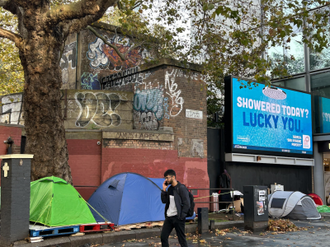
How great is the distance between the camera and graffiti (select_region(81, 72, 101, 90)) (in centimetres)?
1673

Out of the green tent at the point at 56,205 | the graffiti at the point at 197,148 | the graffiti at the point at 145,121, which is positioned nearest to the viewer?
the green tent at the point at 56,205

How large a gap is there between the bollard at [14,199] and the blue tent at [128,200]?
2301 mm

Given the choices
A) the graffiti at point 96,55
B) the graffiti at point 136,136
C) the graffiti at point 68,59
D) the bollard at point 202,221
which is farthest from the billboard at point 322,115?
the graffiti at point 68,59

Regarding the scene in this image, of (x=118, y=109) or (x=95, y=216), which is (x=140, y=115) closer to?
(x=118, y=109)

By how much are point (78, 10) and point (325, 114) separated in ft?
54.6

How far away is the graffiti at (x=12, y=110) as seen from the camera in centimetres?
1523

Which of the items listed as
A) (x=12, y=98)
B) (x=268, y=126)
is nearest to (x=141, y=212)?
(x=12, y=98)

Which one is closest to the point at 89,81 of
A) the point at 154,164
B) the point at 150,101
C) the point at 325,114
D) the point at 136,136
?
the point at 150,101

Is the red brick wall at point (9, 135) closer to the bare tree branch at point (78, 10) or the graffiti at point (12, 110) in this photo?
the graffiti at point (12, 110)

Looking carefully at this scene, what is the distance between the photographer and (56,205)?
28.0 feet

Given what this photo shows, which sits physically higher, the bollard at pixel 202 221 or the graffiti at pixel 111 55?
the graffiti at pixel 111 55

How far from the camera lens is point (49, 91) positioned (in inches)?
397

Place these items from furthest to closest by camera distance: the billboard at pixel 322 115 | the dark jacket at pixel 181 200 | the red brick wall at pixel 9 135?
the billboard at pixel 322 115 < the red brick wall at pixel 9 135 < the dark jacket at pixel 181 200

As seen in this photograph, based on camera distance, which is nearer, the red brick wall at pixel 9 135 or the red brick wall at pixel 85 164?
the red brick wall at pixel 9 135
